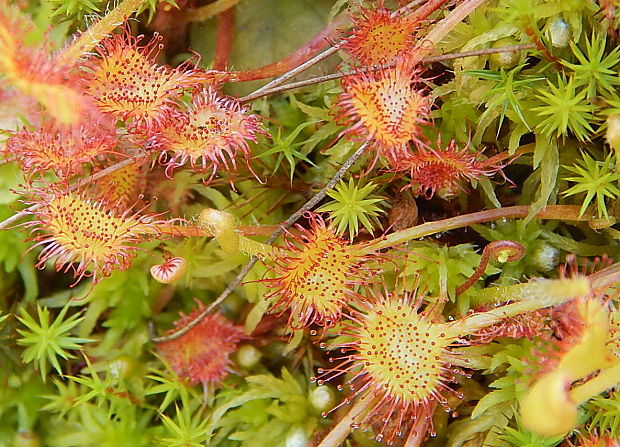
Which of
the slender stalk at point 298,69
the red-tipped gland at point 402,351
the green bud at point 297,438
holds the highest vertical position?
the slender stalk at point 298,69

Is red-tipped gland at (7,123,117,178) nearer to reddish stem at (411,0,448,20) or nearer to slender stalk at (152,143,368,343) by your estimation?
slender stalk at (152,143,368,343)

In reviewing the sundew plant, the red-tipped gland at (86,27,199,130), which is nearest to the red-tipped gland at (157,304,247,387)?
the sundew plant

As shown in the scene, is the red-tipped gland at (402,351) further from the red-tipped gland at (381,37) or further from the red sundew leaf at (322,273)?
the red-tipped gland at (381,37)

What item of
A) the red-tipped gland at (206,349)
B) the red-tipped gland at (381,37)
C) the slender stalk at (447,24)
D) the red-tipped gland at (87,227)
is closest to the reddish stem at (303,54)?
the red-tipped gland at (381,37)

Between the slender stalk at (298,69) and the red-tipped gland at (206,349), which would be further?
the red-tipped gland at (206,349)

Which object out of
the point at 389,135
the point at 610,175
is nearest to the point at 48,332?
the point at 389,135

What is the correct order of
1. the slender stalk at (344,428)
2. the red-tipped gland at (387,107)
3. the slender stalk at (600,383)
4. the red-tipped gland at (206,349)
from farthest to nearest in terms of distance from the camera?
the red-tipped gland at (206,349)
the slender stalk at (344,428)
the red-tipped gland at (387,107)
the slender stalk at (600,383)

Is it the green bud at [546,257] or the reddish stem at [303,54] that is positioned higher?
the reddish stem at [303,54]

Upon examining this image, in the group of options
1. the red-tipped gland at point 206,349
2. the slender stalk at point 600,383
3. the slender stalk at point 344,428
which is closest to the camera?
the slender stalk at point 600,383

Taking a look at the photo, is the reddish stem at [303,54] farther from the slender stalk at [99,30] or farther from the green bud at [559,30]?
the green bud at [559,30]
